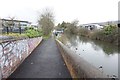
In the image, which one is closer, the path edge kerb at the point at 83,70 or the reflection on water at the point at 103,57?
the path edge kerb at the point at 83,70

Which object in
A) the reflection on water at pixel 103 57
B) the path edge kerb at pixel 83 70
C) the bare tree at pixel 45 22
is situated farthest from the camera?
the bare tree at pixel 45 22

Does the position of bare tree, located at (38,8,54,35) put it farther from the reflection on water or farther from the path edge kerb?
the path edge kerb

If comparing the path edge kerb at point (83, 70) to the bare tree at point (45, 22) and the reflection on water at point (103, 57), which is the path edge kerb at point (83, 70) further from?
the bare tree at point (45, 22)

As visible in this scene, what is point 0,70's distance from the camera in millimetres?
6711

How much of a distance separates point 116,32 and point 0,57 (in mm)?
36748

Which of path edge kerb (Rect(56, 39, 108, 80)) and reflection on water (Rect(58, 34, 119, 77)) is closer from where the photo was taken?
path edge kerb (Rect(56, 39, 108, 80))

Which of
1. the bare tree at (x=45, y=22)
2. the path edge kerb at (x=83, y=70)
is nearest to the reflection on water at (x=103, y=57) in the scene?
the path edge kerb at (x=83, y=70)

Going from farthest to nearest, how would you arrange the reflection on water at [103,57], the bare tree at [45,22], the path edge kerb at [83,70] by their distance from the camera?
the bare tree at [45,22], the reflection on water at [103,57], the path edge kerb at [83,70]

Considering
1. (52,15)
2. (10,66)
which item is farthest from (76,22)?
(10,66)

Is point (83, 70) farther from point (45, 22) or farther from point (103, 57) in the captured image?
point (45, 22)

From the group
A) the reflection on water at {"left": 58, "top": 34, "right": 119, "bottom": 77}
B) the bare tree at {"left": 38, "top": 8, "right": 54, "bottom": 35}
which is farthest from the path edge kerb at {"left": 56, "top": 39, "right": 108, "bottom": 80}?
the bare tree at {"left": 38, "top": 8, "right": 54, "bottom": 35}

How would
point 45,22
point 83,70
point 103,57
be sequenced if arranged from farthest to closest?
point 45,22 → point 103,57 → point 83,70

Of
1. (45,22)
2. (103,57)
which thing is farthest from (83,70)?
(45,22)

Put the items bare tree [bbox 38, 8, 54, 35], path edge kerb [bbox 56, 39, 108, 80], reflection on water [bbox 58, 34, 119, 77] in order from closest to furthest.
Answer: path edge kerb [bbox 56, 39, 108, 80]
reflection on water [bbox 58, 34, 119, 77]
bare tree [bbox 38, 8, 54, 35]
